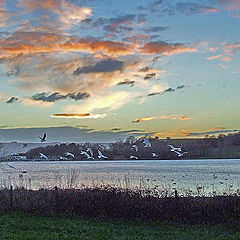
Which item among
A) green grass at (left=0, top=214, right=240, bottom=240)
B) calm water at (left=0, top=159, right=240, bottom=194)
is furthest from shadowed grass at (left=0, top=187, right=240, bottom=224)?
calm water at (left=0, top=159, right=240, bottom=194)

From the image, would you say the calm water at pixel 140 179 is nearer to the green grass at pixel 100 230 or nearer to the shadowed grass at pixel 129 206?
the shadowed grass at pixel 129 206

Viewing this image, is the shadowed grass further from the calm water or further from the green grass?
the calm water

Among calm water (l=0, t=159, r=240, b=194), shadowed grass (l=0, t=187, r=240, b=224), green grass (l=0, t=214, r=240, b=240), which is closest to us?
green grass (l=0, t=214, r=240, b=240)

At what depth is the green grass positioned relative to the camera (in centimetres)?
1214

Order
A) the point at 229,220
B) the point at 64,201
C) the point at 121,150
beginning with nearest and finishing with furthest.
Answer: the point at 229,220 → the point at 64,201 → the point at 121,150

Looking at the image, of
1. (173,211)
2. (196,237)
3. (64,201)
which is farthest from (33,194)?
(196,237)

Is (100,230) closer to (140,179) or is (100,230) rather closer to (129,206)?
(129,206)

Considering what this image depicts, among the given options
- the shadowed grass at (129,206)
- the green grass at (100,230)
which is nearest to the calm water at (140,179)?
the shadowed grass at (129,206)

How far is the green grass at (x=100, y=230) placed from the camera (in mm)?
12141

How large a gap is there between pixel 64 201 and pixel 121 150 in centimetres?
10894

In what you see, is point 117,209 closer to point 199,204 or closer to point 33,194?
point 199,204

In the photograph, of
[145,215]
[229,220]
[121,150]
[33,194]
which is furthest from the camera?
[121,150]

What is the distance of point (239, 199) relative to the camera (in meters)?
14.6

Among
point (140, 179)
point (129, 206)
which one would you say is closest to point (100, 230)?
point (129, 206)
